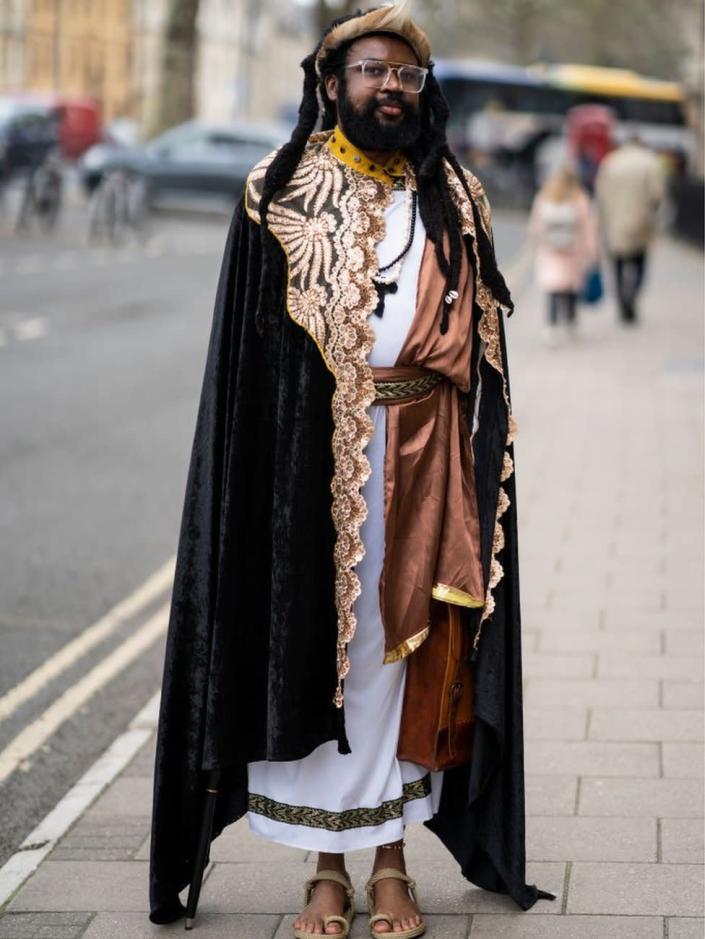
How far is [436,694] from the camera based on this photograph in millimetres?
3578

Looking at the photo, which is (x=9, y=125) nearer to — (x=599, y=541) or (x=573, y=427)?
(x=573, y=427)

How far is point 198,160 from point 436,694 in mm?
30215

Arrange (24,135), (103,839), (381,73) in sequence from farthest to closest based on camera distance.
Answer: (24,135)
(103,839)
(381,73)

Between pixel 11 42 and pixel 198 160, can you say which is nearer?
pixel 198 160

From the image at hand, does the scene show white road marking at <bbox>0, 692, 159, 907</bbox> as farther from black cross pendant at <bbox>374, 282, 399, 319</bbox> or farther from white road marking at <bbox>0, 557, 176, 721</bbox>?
black cross pendant at <bbox>374, 282, 399, 319</bbox>

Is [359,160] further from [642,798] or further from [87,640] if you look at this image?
[87,640]

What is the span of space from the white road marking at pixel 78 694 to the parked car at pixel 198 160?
87.2 ft

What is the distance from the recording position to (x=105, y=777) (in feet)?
16.2

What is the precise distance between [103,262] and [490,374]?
1996 centimetres

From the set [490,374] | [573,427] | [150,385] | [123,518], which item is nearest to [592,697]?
[490,374]

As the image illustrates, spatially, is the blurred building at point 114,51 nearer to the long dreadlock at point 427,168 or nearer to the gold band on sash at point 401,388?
the long dreadlock at point 427,168

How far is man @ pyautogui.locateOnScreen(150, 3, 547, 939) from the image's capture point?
3.45 m

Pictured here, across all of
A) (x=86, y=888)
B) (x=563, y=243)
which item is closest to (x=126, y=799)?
(x=86, y=888)

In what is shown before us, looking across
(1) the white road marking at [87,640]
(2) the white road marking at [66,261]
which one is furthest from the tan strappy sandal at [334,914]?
(2) the white road marking at [66,261]
